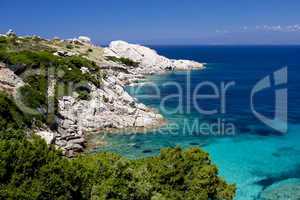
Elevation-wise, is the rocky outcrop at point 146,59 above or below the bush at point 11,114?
above

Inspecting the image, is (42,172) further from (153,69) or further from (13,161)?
(153,69)

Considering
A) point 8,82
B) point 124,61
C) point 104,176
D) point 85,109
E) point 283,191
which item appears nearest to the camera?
point 104,176

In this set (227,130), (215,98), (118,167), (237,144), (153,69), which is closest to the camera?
(118,167)

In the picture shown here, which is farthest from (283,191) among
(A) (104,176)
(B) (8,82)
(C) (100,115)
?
(B) (8,82)

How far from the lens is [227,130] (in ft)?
186

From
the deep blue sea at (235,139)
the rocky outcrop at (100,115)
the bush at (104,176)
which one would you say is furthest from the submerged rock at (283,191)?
the rocky outcrop at (100,115)

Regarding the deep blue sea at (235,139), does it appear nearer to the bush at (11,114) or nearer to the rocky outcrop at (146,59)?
the bush at (11,114)

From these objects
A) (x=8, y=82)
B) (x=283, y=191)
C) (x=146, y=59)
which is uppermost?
(x=146, y=59)

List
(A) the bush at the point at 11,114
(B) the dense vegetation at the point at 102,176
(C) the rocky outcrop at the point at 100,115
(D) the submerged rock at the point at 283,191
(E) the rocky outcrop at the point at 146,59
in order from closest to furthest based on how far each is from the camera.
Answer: (B) the dense vegetation at the point at 102,176, (D) the submerged rock at the point at 283,191, (A) the bush at the point at 11,114, (C) the rocky outcrop at the point at 100,115, (E) the rocky outcrop at the point at 146,59

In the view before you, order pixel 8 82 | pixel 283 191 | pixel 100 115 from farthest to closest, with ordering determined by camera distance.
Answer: pixel 100 115, pixel 8 82, pixel 283 191

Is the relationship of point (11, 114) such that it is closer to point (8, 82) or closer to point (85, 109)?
point (8, 82)

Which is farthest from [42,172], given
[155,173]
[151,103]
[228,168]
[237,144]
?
[151,103]

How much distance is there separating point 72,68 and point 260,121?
31.1 meters

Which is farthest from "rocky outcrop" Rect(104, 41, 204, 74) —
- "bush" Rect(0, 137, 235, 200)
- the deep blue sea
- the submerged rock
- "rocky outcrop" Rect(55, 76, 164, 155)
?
"bush" Rect(0, 137, 235, 200)
